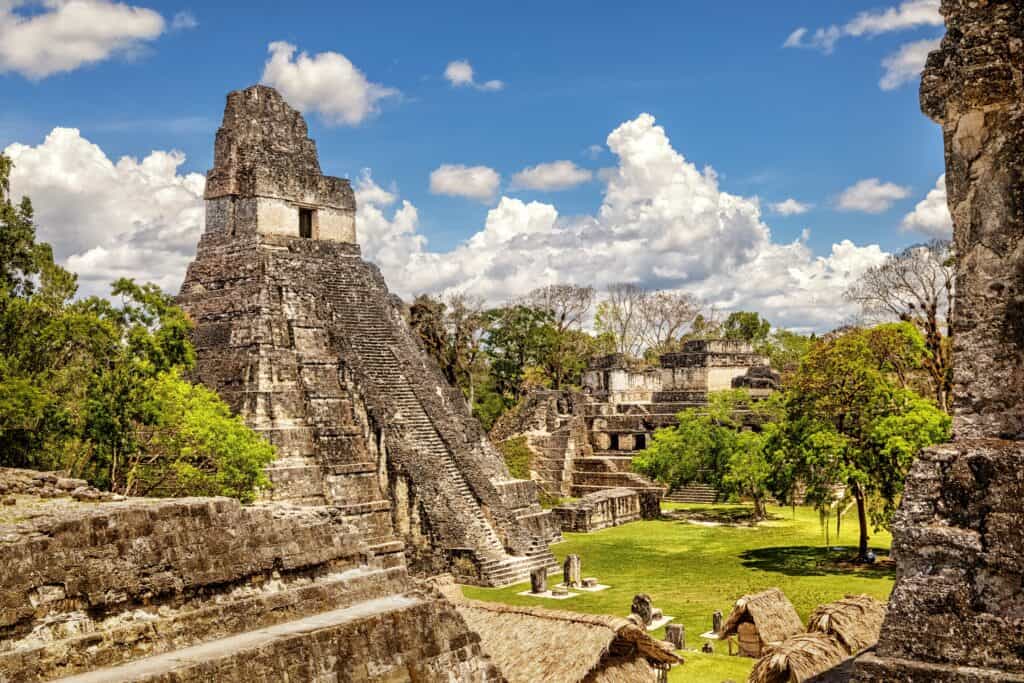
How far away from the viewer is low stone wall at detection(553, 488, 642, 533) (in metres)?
23.8

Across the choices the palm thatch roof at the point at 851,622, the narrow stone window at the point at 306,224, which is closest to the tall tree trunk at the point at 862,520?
the palm thatch roof at the point at 851,622

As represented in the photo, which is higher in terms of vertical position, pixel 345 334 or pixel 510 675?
pixel 345 334

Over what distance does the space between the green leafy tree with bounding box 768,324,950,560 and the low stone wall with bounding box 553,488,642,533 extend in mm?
6375

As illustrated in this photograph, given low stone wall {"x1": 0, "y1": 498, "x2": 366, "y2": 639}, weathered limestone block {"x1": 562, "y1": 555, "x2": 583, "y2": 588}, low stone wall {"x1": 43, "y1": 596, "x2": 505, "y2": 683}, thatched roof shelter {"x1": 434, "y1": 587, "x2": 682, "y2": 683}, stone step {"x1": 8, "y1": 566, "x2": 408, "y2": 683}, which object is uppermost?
low stone wall {"x1": 0, "y1": 498, "x2": 366, "y2": 639}

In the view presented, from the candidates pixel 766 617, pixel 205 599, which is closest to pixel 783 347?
pixel 766 617

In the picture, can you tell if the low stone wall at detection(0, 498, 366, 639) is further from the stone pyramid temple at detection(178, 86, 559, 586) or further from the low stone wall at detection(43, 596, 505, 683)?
the stone pyramid temple at detection(178, 86, 559, 586)

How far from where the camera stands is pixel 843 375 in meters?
17.6

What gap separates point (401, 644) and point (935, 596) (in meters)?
5.42

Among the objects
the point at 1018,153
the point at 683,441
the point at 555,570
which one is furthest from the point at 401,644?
the point at 683,441

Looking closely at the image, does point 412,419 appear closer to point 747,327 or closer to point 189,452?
point 189,452

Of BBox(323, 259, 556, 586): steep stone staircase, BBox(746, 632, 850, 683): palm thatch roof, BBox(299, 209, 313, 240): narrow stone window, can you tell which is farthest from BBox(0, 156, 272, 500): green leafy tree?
BBox(746, 632, 850, 683): palm thatch roof

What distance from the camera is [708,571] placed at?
1795 centimetres

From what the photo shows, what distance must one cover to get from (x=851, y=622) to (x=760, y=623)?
160 cm

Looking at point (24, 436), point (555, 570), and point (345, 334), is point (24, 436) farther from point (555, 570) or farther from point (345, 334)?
point (555, 570)
